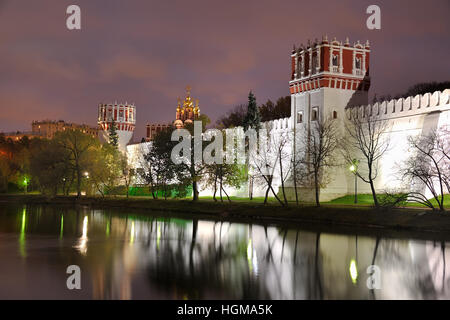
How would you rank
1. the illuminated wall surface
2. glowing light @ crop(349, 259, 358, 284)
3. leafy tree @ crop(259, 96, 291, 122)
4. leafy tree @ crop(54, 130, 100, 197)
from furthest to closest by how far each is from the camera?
leafy tree @ crop(259, 96, 291, 122)
leafy tree @ crop(54, 130, 100, 197)
the illuminated wall surface
glowing light @ crop(349, 259, 358, 284)

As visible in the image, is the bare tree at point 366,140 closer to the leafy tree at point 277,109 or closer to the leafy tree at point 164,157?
the leafy tree at point 164,157

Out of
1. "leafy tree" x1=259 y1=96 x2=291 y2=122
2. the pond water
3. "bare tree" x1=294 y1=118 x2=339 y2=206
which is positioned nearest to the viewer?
the pond water

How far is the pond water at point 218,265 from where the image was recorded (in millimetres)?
8883

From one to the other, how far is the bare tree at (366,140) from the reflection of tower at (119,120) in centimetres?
4106

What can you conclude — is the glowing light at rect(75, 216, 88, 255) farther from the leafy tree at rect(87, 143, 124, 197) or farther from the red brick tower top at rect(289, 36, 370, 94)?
the leafy tree at rect(87, 143, 124, 197)

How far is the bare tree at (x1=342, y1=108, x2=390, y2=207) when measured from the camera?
2823 centimetres

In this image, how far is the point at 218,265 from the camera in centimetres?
1188

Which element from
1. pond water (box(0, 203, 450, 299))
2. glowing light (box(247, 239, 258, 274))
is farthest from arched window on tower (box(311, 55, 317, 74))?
glowing light (box(247, 239, 258, 274))

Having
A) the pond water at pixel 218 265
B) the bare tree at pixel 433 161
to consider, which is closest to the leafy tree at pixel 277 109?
the bare tree at pixel 433 161

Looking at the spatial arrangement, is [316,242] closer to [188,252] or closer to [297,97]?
[188,252]

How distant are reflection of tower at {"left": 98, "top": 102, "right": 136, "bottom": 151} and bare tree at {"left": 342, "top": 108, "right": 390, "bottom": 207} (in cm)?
4106

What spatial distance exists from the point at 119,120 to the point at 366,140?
44395mm

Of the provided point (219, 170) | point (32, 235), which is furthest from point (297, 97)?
point (32, 235)

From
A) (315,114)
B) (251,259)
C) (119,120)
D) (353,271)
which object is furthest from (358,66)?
(119,120)
